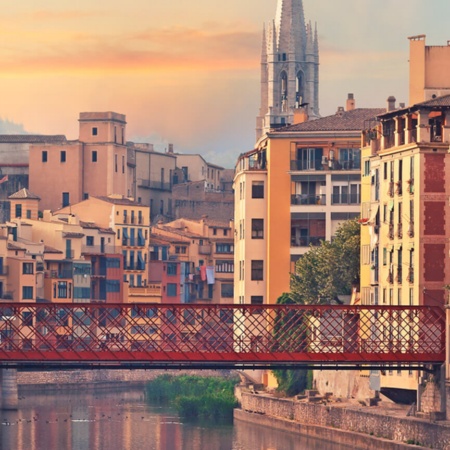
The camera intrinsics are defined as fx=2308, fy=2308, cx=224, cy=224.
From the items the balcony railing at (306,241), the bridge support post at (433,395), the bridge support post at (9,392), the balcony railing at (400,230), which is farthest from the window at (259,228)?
the bridge support post at (433,395)

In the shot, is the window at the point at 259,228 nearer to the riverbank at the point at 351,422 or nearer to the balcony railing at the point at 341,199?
the balcony railing at the point at 341,199

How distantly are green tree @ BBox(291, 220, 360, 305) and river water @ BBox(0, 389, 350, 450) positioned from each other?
856 cm

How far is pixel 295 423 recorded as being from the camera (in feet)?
385

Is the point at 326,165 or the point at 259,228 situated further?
the point at 259,228

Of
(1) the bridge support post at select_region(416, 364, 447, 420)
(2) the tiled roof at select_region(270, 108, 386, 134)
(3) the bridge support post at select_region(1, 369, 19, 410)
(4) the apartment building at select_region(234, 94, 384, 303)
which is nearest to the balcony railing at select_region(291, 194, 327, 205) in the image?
(4) the apartment building at select_region(234, 94, 384, 303)

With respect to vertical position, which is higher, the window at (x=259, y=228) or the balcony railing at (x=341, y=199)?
the balcony railing at (x=341, y=199)

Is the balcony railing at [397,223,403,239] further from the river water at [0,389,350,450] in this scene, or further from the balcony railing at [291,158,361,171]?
the balcony railing at [291,158,361,171]

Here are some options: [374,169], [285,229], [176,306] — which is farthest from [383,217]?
[285,229]

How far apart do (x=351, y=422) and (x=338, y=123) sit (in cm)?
4311

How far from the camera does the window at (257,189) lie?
146 m

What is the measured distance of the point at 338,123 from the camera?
146500mm

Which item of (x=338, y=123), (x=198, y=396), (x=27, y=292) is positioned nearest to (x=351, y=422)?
(x=198, y=396)

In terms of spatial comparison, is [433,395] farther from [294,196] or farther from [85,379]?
[85,379]

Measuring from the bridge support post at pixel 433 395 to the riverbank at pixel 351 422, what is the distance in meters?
0.65
